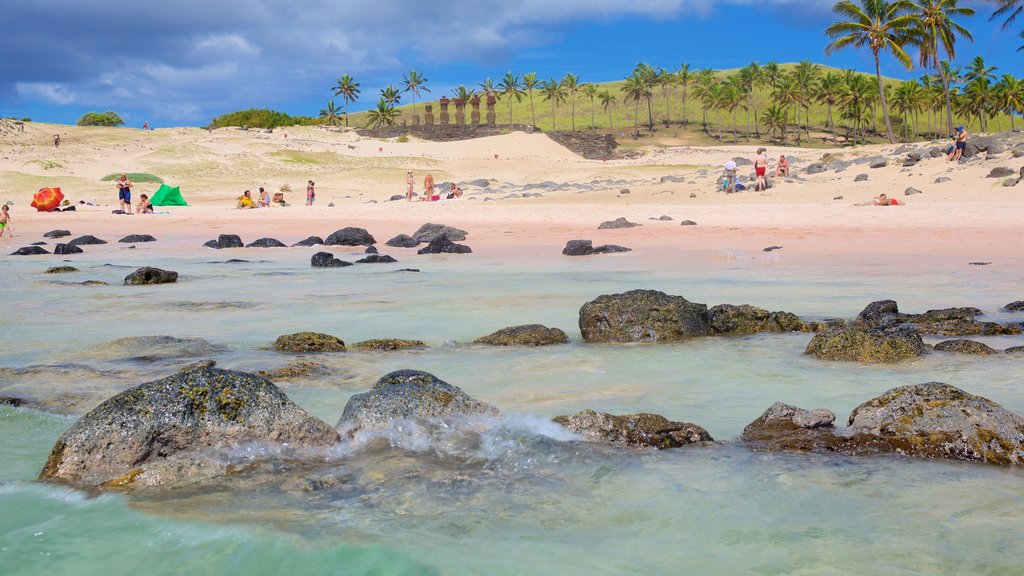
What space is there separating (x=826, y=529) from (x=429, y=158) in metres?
52.9

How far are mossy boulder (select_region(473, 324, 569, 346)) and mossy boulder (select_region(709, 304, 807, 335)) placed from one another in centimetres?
132

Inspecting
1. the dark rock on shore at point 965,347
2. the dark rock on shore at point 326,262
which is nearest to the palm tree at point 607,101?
the dark rock on shore at point 326,262

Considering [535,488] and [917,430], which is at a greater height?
[917,430]

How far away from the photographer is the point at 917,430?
13.2 ft

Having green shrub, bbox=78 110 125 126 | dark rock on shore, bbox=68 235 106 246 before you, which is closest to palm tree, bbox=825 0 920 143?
dark rock on shore, bbox=68 235 106 246

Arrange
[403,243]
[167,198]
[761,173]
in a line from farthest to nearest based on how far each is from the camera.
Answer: [167,198], [761,173], [403,243]

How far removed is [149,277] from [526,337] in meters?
7.19

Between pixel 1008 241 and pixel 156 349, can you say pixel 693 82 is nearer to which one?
pixel 1008 241

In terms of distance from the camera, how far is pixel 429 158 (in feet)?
180

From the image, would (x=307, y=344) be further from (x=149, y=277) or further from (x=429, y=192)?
(x=429, y=192)

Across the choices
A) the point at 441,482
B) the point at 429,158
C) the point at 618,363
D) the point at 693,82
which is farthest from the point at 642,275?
the point at 693,82

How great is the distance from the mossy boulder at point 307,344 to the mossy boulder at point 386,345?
6.4 inches

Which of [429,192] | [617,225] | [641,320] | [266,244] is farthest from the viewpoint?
[429,192]

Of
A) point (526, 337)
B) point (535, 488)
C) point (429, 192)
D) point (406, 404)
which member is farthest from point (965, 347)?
point (429, 192)
